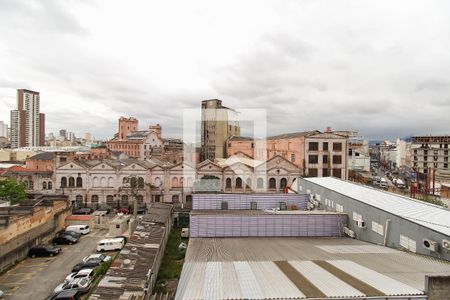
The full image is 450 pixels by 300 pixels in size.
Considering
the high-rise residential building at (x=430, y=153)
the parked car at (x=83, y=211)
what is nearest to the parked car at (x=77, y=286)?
the parked car at (x=83, y=211)

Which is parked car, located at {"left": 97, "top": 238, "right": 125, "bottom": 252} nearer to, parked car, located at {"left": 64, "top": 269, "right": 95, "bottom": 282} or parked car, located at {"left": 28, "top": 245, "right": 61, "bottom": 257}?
parked car, located at {"left": 28, "top": 245, "right": 61, "bottom": 257}

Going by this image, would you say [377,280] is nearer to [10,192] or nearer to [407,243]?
[407,243]

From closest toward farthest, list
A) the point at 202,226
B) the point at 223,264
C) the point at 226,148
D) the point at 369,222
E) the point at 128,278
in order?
the point at 223,264 → the point at 128,278 → the point at 369,222 → the point at 202,226 → the point at 226,148

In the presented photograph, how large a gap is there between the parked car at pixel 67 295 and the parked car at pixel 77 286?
1.08ft

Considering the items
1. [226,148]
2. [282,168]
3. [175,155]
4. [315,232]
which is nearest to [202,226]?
[315,232]

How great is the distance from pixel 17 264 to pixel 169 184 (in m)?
16.4

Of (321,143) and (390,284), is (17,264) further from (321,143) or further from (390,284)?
(321,143)

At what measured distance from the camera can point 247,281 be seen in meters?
8.98

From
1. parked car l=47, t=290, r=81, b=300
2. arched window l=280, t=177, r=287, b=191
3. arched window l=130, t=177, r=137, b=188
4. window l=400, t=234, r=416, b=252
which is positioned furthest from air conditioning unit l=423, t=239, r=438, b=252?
arched window l=130, t=177, r=137, b=188

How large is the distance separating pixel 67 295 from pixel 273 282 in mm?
9885

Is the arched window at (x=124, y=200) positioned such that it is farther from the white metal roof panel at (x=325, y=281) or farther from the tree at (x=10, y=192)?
the white metal roof panel at (x=325, y=281)

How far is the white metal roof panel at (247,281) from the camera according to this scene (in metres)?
7.95

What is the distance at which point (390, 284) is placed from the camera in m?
8.44

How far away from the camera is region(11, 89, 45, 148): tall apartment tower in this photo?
107938 mm
